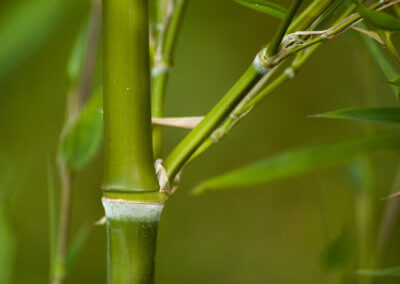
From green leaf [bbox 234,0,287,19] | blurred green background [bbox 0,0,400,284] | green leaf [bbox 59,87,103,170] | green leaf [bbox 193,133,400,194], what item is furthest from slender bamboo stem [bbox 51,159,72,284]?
blurred green background [bbox 0,0,400,284]

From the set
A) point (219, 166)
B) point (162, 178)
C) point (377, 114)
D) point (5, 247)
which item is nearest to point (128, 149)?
point (162, 178)

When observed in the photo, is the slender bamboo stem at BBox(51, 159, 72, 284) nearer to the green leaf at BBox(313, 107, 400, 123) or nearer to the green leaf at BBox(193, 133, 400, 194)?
the green leaf at BBox(193, 133, 400, 194)

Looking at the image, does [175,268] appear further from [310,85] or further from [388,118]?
[388,118]

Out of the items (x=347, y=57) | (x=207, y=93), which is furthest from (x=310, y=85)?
(x=207, y=93)

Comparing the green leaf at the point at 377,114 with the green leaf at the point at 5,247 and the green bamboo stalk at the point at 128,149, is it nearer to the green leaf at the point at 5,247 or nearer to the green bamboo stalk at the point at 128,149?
the green bamboo stalk at the point at 128,149

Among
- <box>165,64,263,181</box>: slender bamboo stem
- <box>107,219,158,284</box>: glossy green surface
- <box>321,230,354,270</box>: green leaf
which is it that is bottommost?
<box>321,230,354,270</box>: green leaf

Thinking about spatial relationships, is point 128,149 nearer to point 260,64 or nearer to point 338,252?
point 260,64
